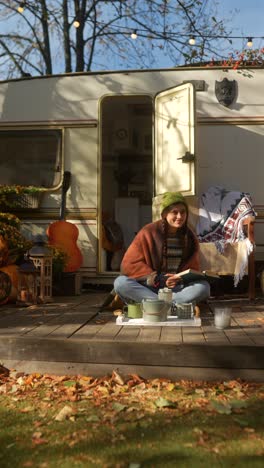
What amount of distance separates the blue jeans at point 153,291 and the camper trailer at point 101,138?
1931 millimetres

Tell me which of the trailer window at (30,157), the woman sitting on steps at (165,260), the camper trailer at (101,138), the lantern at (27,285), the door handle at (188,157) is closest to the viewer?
the woman sitting on steps at (165,260)

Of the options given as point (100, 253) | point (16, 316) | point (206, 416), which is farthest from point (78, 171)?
point (206, 416)

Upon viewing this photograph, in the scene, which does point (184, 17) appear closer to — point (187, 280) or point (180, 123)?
point (180, 123)

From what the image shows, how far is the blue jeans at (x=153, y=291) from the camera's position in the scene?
13.1 ft

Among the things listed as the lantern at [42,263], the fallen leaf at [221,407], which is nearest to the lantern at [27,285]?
the lantern at [42,263]

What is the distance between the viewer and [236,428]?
2355mm

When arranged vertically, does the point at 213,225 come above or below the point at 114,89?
below

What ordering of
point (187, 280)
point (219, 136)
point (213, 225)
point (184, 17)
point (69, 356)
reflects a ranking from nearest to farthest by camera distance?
point (69, 356)
point (187, 280)
point (213, 225)
point (219, 136)
point (184, 17)

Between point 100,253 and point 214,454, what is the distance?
14.2ft

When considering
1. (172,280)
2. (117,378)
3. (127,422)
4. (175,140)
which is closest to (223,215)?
(175,140)

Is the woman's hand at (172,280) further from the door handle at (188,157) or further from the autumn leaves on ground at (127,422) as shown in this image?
the door handle at (188,157)

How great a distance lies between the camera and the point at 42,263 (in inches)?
199

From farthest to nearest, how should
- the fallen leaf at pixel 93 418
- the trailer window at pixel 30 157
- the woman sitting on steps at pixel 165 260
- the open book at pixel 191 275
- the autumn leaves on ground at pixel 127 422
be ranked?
the trailer window at pixel 30 157 < the woman sitting on steps at pixel 165 260 < the open book at pixel 191 275 < the fallen leaf at pixel 93 418 < the autumn leaves on ground at pixel 127 422

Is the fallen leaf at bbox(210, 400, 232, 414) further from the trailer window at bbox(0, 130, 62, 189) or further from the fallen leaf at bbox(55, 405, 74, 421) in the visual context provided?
the trailer window at bbox(0, 130, 62, 189)
